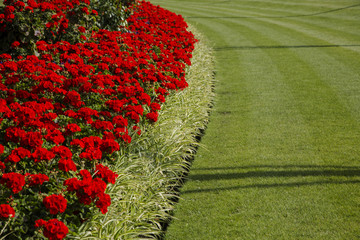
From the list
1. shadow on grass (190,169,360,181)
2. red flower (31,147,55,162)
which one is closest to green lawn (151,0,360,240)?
shadow on grass (190,169,360,181)

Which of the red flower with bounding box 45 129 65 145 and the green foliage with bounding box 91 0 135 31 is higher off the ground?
the green foliage with bounding box 91 0 135 31

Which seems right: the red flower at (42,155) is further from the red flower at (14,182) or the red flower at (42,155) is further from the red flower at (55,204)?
the red flower at (55,204)

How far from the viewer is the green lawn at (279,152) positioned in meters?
3.69

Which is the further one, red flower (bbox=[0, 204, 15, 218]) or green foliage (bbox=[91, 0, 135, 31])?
green foliage (bbox=[91, 0, 135, 31])

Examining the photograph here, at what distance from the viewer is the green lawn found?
3689 mm

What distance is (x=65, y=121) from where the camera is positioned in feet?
13.8

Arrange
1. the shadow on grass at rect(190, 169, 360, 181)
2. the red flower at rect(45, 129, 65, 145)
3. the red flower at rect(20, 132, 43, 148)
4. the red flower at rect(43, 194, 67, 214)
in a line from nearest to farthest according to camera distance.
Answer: the red flower at rect(43, 194, 67, 214) < the red flower at rect(20, 132, 43, 148) < the red flower at rect(45, 129, 65, 145) < the shadow on grass at rect(190, 169, 360, 181)

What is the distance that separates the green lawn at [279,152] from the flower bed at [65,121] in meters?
1.14

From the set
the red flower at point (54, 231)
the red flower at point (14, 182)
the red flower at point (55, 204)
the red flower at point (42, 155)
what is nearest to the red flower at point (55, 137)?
the red flower at point (42, 155)

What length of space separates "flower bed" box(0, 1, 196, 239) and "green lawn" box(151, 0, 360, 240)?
3.72 feet

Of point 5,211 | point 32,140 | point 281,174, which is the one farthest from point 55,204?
point 281,174

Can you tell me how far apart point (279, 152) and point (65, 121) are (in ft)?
10.2

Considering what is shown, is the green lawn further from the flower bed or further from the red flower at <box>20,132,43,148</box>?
the red flower at <box>20,132,43,148</box>

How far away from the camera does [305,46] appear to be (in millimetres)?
11867
